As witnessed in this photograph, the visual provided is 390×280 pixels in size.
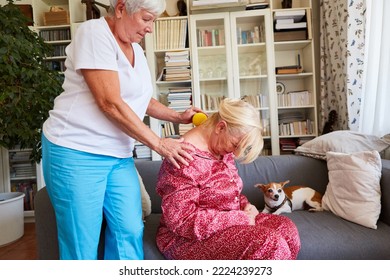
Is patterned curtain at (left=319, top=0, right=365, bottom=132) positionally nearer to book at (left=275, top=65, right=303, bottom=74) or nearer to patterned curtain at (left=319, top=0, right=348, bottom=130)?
patterned curtain at (left=319, top=0, right=348, bottom=130)

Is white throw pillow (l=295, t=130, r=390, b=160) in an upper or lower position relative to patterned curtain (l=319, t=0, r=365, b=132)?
lower

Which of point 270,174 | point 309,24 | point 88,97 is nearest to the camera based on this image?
point 88,97

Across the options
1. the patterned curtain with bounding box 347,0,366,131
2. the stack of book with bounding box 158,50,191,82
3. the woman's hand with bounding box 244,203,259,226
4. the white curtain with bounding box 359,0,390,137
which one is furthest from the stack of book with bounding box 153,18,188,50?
the woman's hand with bounding box 244,203,259,226

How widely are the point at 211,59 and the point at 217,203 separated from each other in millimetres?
1918

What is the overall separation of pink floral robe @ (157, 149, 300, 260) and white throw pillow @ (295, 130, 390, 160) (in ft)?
2.48

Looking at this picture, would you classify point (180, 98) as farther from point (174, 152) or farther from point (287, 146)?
point (174, 152)

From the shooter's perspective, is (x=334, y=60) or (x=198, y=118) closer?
(x=198, y=118)

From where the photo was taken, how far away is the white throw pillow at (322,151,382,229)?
1318 millimetres

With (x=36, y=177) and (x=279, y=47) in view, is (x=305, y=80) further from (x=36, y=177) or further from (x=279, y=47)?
(x=36, y=177)

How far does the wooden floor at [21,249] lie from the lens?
1.90m

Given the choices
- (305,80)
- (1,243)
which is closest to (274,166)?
(305,80)

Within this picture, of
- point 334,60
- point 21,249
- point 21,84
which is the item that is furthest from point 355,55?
point 21,249

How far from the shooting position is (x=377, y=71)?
187 cm

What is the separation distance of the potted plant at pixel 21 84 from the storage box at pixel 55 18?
725 mm
